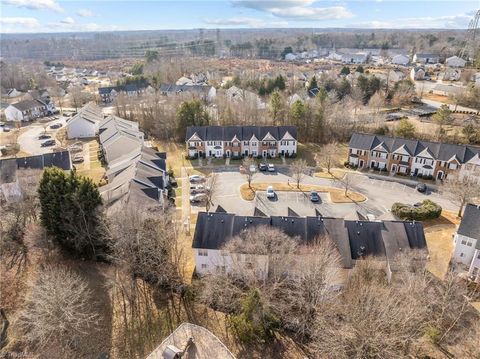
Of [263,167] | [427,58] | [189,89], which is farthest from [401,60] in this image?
[263,167]

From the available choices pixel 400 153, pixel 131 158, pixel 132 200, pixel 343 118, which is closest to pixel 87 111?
pixel 131 158

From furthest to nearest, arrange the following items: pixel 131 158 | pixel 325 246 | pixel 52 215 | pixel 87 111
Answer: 1. pixel 87 111
2. pixel 131 158
3. pixel 52 215
4. pixel 325 246

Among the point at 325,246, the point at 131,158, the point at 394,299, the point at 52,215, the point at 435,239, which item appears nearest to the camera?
the point at 394,299

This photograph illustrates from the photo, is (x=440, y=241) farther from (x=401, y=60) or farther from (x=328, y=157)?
(x=401, y=60)

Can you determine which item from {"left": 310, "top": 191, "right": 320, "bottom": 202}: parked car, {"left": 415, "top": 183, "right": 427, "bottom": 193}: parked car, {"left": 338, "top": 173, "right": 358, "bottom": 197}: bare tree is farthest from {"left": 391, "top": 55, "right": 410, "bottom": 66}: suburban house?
{"left": 310, "top": 191, "right": 320, "bottom": 202}: parked car

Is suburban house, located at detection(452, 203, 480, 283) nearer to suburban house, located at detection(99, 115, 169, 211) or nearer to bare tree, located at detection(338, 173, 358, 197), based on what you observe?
bare tree, located at detection(338, 173, 358, 197)

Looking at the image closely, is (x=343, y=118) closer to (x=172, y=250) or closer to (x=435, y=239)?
(x=435, y=239)

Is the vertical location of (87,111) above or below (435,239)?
above
